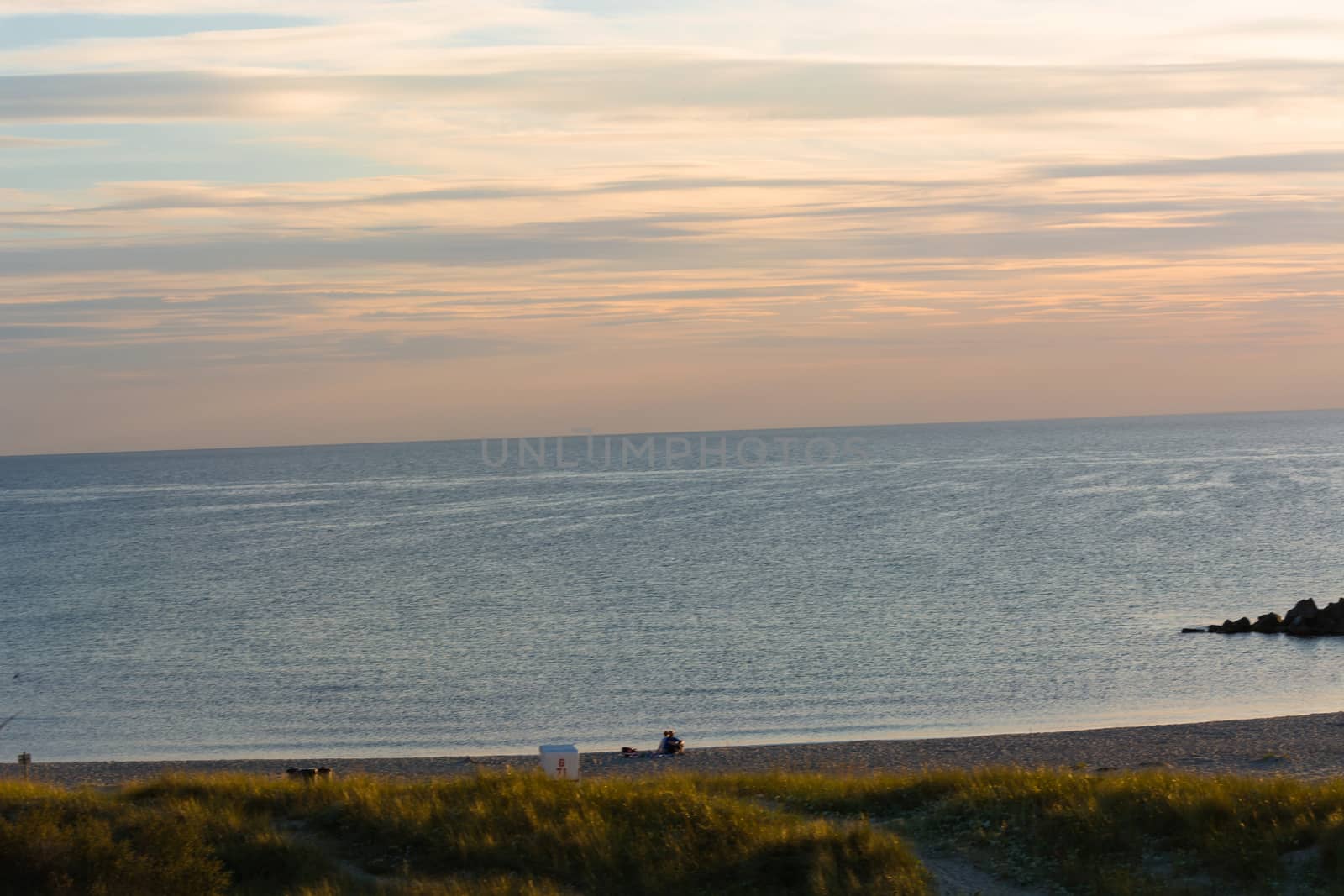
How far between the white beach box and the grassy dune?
2.06 metres

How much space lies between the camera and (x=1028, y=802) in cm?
1464

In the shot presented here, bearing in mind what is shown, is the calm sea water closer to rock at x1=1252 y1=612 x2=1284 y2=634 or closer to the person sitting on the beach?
rock at x1=1252 y1=612 x2=1284 y2=634

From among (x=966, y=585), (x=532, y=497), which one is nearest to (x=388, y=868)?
(x=966, y=585)

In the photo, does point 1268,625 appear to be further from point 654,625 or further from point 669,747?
point 669,747

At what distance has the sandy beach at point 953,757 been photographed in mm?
24047

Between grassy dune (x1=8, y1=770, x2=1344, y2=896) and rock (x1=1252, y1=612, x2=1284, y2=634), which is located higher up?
grassy dune (x1=8, y1=770, x2=1344, y2=896)

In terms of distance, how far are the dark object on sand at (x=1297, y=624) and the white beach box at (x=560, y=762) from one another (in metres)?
34.7

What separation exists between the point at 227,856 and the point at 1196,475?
14235 centimetres

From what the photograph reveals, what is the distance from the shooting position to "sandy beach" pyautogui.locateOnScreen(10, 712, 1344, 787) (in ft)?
78.9

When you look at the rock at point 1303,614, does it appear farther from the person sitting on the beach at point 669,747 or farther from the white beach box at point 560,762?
the white beach box at point 560,762

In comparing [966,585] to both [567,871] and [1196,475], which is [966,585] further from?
[1196,475]

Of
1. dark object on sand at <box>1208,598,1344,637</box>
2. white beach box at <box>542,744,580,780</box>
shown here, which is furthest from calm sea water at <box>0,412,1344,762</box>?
white beach box at <box>542,744,580,780</box>

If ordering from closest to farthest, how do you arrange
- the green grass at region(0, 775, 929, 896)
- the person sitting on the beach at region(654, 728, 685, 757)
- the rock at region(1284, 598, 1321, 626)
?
the green grass at region(0, 775, 929, 896) < the person sitting on the beach at region(654, 728, 685, 757) < the rock at region(1284, 598, 1321, 626)

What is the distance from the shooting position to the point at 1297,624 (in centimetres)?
4647
